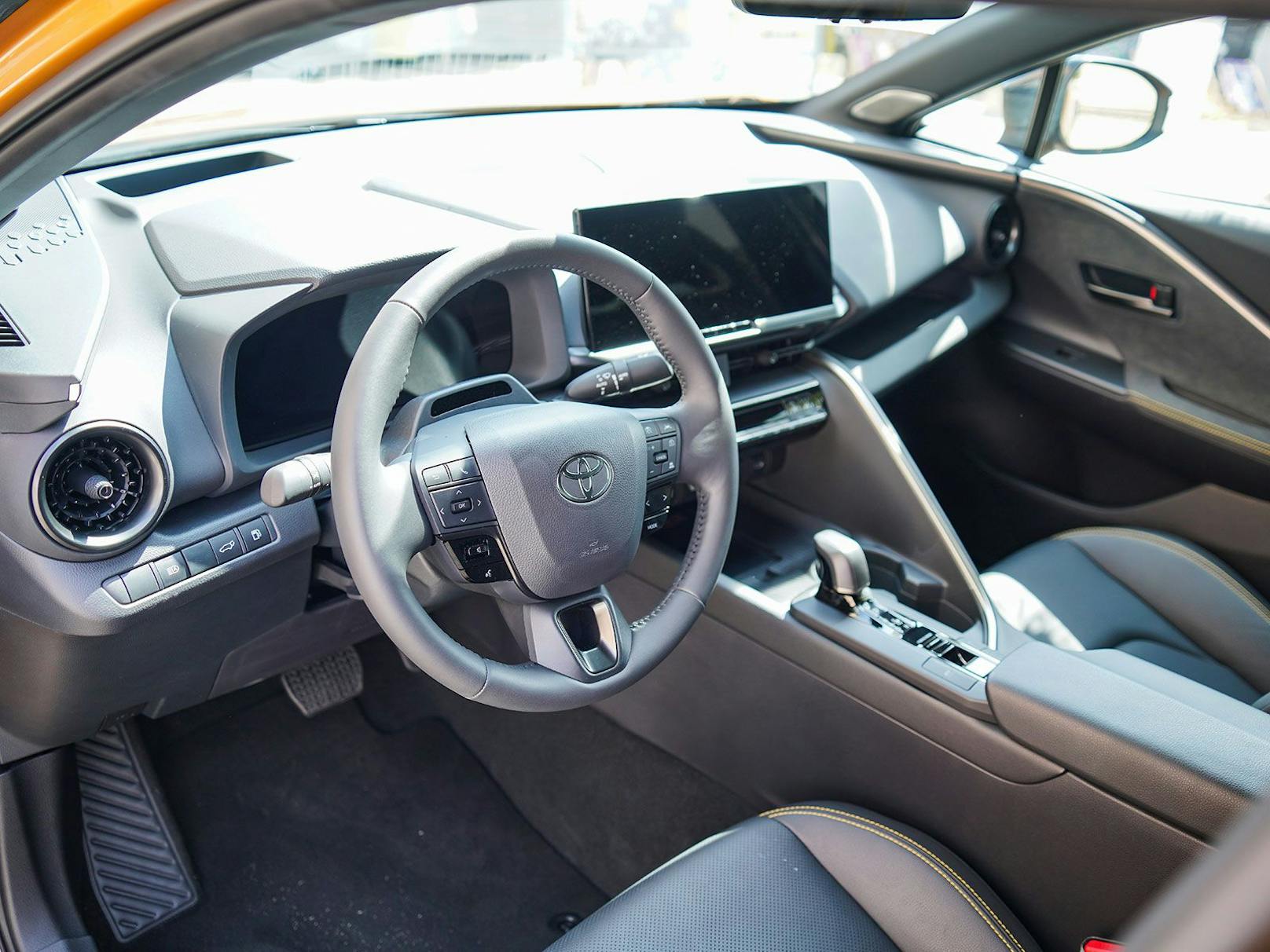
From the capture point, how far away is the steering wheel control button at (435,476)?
122 centimetres

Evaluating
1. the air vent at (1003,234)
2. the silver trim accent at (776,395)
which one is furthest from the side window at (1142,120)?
the silver trim accent at (776,395)

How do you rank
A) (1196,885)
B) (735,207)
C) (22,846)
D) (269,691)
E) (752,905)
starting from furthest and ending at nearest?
(269,691), (735,207), (22,846), (752,905), (1196,885)

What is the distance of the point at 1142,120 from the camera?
2.54 m

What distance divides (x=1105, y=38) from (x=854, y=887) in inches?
72.9

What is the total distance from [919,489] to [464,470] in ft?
3.69

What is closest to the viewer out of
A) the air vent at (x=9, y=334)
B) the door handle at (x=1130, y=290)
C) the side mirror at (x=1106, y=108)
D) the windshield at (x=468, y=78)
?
the air vent at (x=9, y=334)

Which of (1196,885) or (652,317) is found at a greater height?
(1196,885)

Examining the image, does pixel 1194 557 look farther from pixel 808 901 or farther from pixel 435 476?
pixel 435 476

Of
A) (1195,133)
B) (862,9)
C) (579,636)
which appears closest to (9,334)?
(579,636)

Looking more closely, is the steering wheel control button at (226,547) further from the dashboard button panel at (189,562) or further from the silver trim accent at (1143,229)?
the silver trim accent at (1143,229)

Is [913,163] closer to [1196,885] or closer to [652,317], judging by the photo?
[652,317]

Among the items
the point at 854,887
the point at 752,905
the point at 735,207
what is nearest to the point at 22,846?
the point at 752,905

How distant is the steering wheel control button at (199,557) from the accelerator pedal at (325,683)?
2.72 feet

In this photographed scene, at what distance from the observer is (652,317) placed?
139 cm
